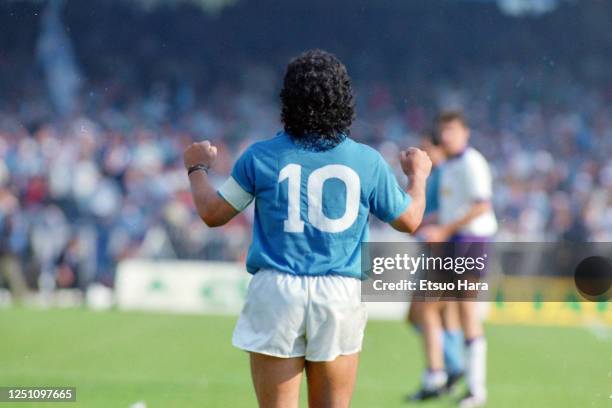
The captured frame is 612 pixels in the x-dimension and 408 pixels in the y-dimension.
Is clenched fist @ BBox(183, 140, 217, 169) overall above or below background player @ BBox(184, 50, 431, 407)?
above

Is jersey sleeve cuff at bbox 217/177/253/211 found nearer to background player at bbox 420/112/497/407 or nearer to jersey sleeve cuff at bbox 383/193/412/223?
jersey sleeve cuff at bbox 383/193/412/223

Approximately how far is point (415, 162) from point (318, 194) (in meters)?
0.48

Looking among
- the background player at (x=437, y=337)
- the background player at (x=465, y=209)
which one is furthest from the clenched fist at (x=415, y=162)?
the background player at (x=437, y=337)

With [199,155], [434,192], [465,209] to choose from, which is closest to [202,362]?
[434,192]

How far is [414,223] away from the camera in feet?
14.4

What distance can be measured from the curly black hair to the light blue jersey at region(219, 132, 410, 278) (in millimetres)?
70

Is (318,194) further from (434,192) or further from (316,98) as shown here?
(434,192)

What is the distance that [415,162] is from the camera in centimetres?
446

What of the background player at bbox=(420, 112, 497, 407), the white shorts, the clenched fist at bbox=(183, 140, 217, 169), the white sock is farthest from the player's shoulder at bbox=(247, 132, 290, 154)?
the white sock

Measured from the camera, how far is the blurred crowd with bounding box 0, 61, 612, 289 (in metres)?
17.3

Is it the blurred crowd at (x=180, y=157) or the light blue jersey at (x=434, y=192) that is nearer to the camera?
the light blue jersey at (x=434, y=192)

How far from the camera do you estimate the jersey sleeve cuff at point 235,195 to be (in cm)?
428

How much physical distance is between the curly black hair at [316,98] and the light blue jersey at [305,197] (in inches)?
2.8

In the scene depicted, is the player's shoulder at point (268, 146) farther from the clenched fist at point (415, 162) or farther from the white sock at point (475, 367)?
the white sock at point (475, 367)
